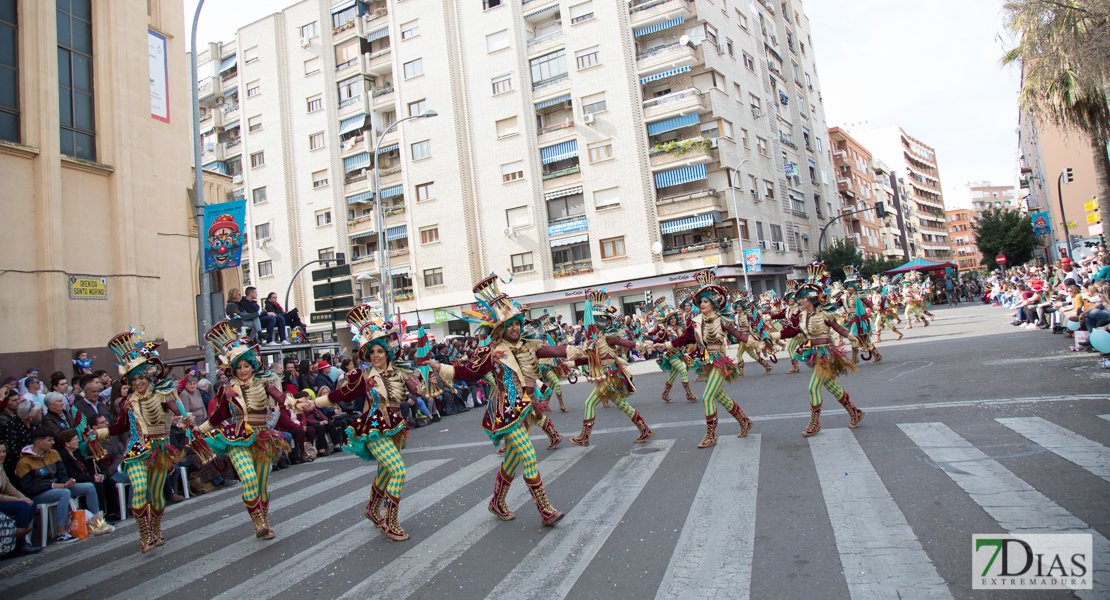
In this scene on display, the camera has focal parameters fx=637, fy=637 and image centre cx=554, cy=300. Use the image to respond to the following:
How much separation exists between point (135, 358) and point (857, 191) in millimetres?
69559

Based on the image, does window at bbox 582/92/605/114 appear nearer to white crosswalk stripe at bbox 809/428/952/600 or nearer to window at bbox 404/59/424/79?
window at bbox 404/59/424/79

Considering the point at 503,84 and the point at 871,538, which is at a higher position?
the point at 503,84

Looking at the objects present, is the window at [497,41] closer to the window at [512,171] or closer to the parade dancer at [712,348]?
the window at [512,171]

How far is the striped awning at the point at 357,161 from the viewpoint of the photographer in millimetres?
42906

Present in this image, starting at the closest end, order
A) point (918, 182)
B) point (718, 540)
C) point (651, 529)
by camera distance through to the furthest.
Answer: point (718, 540), point (651, 529), point (918, 182)

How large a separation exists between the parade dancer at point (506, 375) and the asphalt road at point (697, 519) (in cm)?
51

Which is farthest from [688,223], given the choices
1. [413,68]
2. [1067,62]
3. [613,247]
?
[1067,62]

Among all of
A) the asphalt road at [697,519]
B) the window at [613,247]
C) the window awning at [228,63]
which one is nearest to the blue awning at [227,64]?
the window awning at [228,63]

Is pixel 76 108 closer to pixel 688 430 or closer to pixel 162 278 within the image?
pixel 162 278

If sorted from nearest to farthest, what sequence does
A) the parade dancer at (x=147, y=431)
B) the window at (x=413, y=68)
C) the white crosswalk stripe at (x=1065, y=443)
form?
the white crosswalk stripe at (x=1065, y=443), the parade dancer at (x=147, y=431), the window at (x=413, y=68)

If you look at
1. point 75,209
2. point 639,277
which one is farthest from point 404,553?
point 639,277

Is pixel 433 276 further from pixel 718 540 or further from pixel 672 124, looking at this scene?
pixel 718 540

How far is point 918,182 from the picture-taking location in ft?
322

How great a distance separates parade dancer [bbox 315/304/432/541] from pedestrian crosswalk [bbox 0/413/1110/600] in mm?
306
